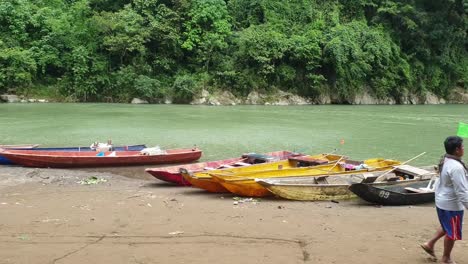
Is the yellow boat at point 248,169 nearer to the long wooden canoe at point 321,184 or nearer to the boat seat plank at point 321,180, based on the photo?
the long wooden canoe at point 321,184

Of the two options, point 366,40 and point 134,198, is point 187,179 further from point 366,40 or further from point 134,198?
point 366,40

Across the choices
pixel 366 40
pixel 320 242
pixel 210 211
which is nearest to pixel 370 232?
pixel 320 242

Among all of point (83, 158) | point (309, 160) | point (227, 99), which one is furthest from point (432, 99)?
point (83, 158)

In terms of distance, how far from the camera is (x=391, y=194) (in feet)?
26.5

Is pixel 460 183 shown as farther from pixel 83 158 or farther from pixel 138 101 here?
pixel 138 101

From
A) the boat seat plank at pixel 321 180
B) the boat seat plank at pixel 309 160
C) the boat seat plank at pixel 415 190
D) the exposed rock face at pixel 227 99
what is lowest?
the boat seat plank at pixel 415 190

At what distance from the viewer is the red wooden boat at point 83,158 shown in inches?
459

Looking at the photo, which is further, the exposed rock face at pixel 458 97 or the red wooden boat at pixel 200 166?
the exposed rock face at pixel 458 97

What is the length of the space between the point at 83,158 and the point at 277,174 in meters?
5.55

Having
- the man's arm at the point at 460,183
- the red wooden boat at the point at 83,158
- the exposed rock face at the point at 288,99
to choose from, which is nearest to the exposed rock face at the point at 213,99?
the exposed rock face at the point at 288,99

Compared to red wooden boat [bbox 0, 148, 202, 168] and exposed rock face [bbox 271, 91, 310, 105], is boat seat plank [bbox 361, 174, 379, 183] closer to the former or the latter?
red wooden boat [bbox 0, 148, 202, 168]

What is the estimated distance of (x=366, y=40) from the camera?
129 ft

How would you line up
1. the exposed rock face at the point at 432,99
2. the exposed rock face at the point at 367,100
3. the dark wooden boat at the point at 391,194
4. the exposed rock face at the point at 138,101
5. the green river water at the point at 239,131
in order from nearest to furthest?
1. the dark wooden boat at the point at 391,194
2. the green river water at the point at 239,131
3. the exposed rock face at the point at 138,101
4. the exposed rock face at the point at 367,100
5. the exposed rock face at the point at 432,99

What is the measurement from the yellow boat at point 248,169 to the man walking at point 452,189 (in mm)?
4768
